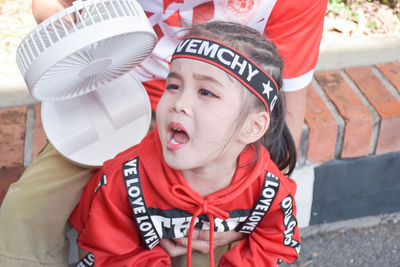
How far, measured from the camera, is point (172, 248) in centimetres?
154

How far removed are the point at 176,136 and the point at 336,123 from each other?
32.7 inches

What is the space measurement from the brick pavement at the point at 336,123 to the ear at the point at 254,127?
0.56m

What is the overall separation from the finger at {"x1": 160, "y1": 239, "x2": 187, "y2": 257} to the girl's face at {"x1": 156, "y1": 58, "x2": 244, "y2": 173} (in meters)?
0.37

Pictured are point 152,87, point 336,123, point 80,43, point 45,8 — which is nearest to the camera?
point 80,43

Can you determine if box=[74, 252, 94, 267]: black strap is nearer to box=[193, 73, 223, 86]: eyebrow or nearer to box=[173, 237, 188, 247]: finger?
box=[173, 237, 188, 247]: finger

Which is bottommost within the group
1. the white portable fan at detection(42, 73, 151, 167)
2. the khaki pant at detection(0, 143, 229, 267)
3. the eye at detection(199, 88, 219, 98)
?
the khaki pant at detection(0, 143, 229, 267)

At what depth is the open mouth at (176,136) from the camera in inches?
48.6

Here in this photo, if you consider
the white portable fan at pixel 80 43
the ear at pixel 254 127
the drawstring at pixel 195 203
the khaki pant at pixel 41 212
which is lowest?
the khaki pant at pixel 41 212

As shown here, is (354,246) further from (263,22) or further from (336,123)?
(263,22)

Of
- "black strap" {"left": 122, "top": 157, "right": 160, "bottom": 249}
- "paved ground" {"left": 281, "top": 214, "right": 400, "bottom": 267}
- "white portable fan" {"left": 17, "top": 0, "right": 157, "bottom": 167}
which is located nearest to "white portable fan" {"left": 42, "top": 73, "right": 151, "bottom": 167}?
"white portable fan" {"left": 17, "top": 0, "right": 157, "bottom": 167}

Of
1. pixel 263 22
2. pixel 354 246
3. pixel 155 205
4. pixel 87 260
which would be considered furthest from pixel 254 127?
pixel 354 246

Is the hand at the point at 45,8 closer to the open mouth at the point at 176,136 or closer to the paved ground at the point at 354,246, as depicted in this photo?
the open mouth at the point at 176,136

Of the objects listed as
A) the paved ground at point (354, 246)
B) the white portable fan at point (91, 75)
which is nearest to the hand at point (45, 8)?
the white portable fan at point (91, 75)

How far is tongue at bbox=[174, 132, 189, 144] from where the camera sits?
4.14 feet
